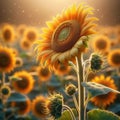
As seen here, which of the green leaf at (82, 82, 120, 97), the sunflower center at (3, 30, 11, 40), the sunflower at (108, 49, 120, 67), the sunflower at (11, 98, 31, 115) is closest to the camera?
the green leaf at (82, 82, 120, 97)

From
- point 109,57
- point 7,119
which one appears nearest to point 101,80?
point 7,119

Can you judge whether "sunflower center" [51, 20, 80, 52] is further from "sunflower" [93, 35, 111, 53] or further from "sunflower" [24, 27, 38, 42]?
"sunflower" [24, 27, 38, 42]

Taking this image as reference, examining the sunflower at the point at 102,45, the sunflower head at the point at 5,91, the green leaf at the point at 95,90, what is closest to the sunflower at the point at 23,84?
the sunflower head at the point at 5,91

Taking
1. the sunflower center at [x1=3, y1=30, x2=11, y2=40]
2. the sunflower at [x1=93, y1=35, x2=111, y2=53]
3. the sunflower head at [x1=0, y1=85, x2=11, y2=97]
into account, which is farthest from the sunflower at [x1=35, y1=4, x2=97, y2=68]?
the sunflower center at [x1=3, y1=30, x2=11, y2=40]

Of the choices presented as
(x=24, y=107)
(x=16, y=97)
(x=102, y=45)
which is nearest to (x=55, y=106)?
(x=16, y=97)

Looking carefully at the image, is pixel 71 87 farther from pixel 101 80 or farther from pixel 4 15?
pixel 4 15

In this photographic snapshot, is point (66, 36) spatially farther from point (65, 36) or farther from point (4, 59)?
point (4, 59)

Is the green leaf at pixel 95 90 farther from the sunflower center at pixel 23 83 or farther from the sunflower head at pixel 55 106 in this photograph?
the sunflower center at pixel 23 83
